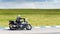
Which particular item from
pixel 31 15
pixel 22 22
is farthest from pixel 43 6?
pixel 22 22

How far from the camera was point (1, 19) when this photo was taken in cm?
1441

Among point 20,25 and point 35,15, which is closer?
point 20,25

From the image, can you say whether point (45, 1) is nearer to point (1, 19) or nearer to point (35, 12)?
point (35, 12)

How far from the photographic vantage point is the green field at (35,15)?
A: 1425 cm

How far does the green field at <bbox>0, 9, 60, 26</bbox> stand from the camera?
14.2 m

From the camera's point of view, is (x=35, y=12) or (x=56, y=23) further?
(x=35, y=12)

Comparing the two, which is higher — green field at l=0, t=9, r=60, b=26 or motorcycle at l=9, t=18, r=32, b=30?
green field at l=0, t=9, r=60, b=26

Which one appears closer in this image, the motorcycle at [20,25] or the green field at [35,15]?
the motorcycle at [20,25]

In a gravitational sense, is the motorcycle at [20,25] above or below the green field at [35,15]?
below

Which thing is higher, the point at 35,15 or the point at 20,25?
the point at 35,15

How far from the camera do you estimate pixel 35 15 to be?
48.3 feet

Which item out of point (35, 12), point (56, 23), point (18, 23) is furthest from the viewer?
point (35, 12)

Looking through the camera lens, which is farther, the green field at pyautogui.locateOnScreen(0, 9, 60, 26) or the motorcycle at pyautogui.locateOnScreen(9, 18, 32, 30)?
the green field at pyautogui.locateOnScreen(0, 9, 60, 26)

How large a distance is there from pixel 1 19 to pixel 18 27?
4061 mm
